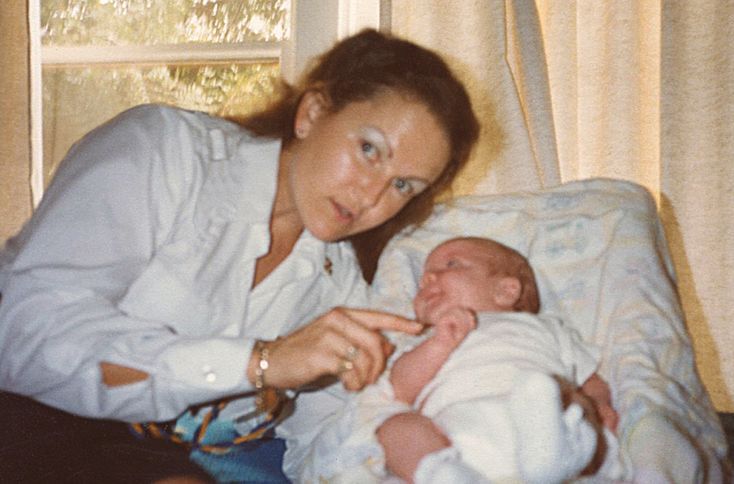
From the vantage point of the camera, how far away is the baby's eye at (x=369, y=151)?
1.14m

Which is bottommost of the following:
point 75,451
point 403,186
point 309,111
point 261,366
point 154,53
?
point 75,451

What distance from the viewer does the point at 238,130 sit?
128 cm

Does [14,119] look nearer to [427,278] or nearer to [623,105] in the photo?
[427,278]

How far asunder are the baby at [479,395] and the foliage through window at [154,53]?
3.31 feet

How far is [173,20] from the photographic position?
1.99 metres

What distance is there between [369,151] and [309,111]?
0.17 meters

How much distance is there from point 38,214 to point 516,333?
70 cm

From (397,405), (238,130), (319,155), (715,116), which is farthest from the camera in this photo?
(715,116)

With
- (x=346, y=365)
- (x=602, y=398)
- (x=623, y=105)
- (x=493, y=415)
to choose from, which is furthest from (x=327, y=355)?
(x=623, y=105)

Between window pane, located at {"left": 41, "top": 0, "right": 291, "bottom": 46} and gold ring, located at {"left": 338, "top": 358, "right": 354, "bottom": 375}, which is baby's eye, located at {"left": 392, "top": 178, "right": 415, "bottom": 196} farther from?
window pane, located at {"left": 41, "top": 0, "right": 291, "bottom": 46}

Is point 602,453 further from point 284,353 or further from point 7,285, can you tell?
point 7,285

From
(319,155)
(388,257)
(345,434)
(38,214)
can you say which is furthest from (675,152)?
(38,214)

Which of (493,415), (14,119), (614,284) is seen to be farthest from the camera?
(14,119)

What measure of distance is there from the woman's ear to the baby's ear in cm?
42
